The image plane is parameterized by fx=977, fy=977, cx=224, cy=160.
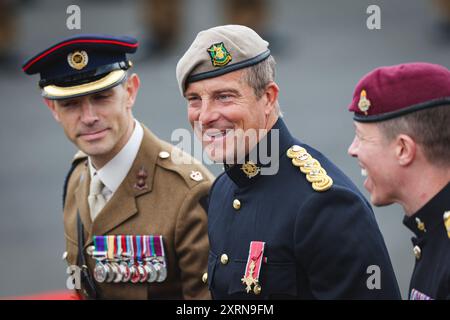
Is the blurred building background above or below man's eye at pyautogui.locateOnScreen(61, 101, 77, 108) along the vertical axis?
below

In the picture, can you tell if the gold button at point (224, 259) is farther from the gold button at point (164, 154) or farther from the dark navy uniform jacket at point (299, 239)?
the gold button at point (164, 154)

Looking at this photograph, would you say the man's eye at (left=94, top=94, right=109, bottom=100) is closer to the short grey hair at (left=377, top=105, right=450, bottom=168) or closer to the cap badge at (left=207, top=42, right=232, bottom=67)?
the cap badge at (left=207, top=42, right=232, bottom=67)

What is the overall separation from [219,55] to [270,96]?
257 millimetres

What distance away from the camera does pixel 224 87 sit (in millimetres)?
3617

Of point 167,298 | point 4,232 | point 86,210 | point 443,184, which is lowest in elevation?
point 4,232

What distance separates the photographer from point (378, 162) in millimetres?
3393

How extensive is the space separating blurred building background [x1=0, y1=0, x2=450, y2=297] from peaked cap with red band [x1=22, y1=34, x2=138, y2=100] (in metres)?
3.95

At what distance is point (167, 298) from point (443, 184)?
163 cm

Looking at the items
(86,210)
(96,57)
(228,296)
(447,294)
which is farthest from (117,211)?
(447,294)

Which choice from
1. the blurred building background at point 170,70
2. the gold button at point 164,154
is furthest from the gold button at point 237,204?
the blurred building background at point 170,70

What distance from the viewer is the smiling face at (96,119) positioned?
4.48 metres

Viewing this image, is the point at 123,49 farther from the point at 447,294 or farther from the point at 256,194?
the point at 447,294

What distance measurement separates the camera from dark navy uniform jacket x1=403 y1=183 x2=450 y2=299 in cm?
324

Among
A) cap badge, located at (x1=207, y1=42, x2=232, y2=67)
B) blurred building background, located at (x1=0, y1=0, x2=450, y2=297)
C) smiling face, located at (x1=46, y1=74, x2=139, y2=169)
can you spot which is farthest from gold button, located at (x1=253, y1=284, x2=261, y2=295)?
blurred building background, located at (x1=0, y1=0, x2=450, y2=297)
